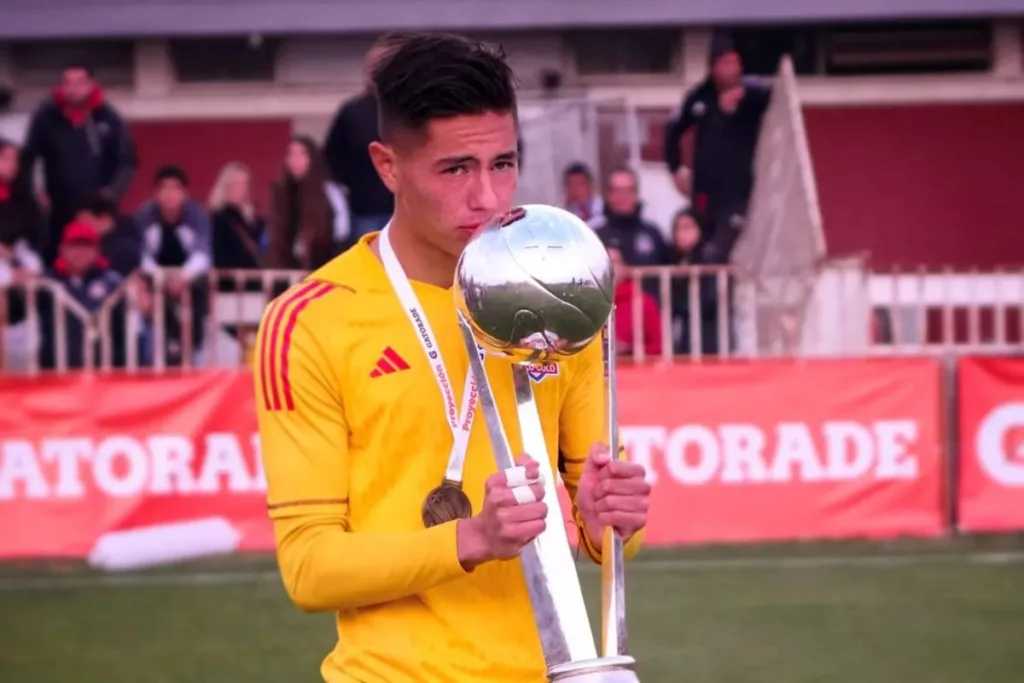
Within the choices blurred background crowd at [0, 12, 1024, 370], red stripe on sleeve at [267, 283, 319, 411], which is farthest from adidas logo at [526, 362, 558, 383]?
blurred background crowd at [0, 12, 1024, 370]

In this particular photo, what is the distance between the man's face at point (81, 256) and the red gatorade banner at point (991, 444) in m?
6.43

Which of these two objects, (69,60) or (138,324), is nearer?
(138,324)

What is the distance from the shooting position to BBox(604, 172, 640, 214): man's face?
14578 millimetres

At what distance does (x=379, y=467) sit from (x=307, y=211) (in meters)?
11.3

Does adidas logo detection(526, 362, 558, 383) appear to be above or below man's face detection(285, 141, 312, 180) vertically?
above

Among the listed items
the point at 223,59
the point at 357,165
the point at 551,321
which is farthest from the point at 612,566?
the point at 223,59

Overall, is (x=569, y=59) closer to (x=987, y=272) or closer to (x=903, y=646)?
(x=987, y=272)

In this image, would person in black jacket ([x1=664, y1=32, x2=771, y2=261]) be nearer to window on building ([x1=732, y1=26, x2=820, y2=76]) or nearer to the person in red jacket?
the person in red jacket

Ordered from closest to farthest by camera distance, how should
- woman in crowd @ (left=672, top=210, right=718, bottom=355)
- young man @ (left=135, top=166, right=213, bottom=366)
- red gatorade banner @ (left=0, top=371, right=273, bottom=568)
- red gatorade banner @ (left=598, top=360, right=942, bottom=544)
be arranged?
1. red gatorade banner @ (left=0, top=371, right=273, bottom=568)
2. red gatorade banner @ (left=598, top=360, right=942, bottom=544)
3. young man @ (left=135, top=166, right=213, bottom=366)
4. woman in crowd @ (left=672, top=210, right=718, bottom=355)

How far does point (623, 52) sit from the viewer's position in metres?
21.3

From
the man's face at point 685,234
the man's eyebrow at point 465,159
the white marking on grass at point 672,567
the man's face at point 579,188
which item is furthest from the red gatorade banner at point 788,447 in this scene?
the man's eyebrow at point 465,159

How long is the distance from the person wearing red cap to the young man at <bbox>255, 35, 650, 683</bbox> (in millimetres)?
10497

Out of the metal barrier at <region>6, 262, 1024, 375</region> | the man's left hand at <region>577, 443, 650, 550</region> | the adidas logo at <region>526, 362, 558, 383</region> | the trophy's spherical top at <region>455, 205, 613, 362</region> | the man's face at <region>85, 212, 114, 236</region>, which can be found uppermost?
the trophy's spherical top at <region>455, 205, 613, 362</region>

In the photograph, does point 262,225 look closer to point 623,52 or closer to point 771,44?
point 623,52
